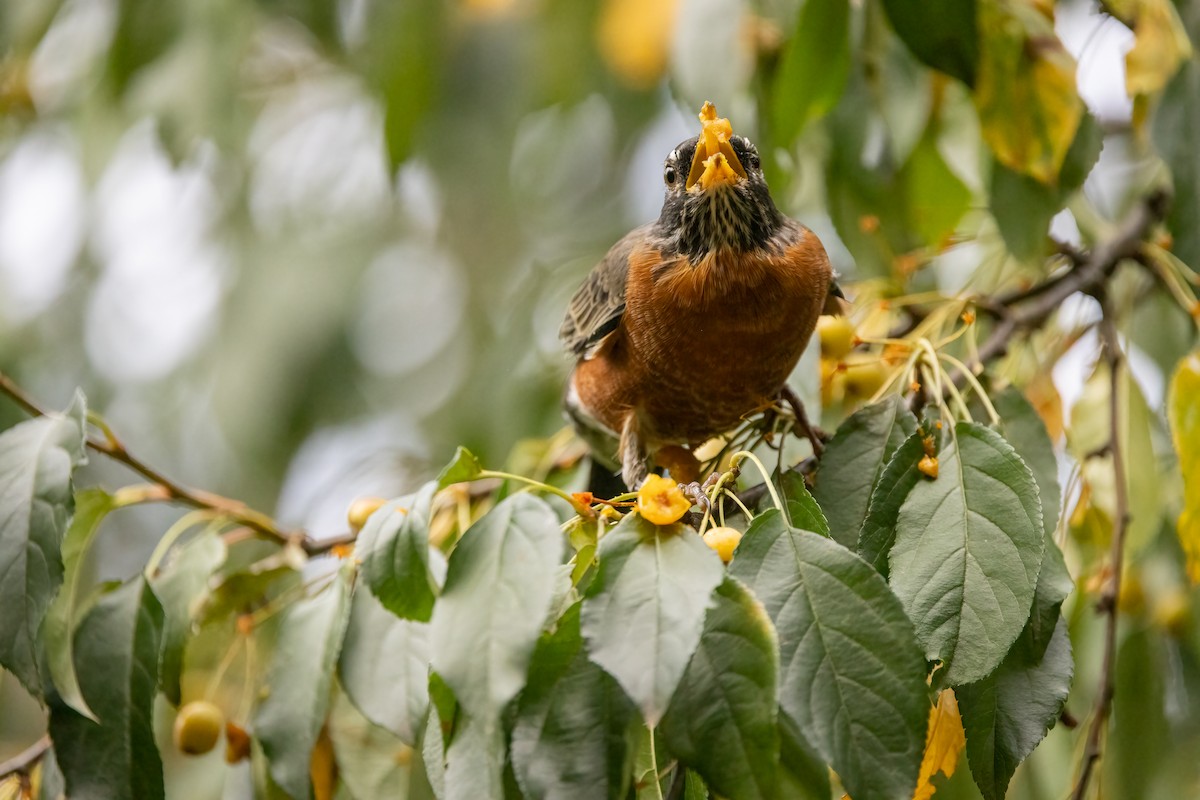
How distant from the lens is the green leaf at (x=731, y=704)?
4.41 ft

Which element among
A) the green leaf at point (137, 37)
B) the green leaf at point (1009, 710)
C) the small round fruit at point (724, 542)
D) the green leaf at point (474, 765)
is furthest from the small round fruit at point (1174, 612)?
the green leaf at point (137, 37)

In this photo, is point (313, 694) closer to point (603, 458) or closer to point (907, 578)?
point (907, 578)

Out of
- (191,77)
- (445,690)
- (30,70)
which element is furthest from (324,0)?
(445,690)

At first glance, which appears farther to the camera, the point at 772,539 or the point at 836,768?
the point at 772,539

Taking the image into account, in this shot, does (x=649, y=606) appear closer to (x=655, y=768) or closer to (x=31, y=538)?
(x=655, y=768)

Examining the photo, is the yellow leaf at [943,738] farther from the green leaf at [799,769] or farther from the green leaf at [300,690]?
the green leaf at [300,690]

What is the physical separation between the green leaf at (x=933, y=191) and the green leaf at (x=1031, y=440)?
2.76 ft

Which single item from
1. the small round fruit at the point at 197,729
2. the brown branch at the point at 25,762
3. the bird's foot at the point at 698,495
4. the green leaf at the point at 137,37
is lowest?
the small round fruit at the point at 197,729

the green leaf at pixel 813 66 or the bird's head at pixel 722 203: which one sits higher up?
the green leaf at pixel 813 66

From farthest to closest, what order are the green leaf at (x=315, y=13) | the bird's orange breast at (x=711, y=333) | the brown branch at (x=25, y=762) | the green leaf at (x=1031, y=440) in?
the green leaf at (x=315, y=13) → the bird's orange breast at (x=711, y=333) → the brown branch at (x=25, y=762) → the green leaf at (x=1031, y=440)

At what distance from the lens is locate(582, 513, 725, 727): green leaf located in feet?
4.25

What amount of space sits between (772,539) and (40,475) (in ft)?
3.77

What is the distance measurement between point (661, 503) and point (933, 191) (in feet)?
5.66

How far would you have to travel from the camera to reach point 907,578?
1.59 m
